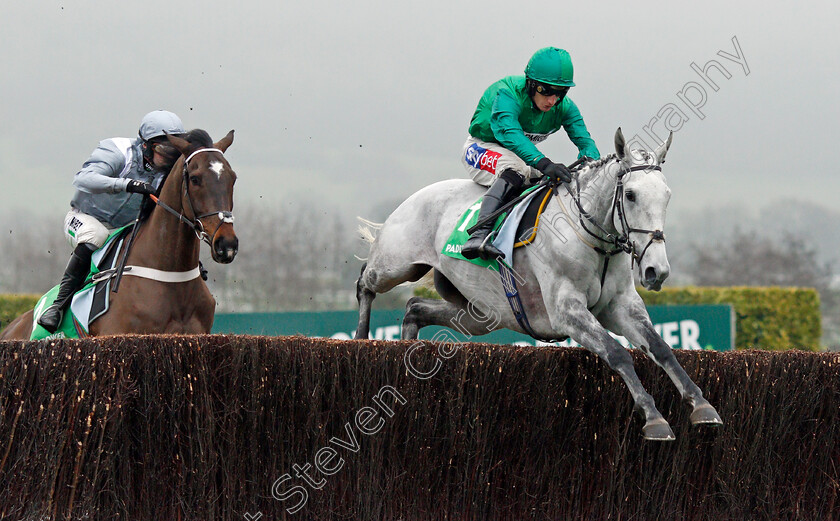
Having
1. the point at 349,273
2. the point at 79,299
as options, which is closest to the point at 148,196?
the point at 79,299

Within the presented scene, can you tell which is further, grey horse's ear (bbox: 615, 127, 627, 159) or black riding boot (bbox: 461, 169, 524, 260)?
black riding boot (bbox: 461, 169, 524, 260)

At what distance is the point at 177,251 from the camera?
5.62 m

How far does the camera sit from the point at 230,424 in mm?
4355

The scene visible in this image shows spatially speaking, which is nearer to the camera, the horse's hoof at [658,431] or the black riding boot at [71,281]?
the horse's hoof at [658,431]

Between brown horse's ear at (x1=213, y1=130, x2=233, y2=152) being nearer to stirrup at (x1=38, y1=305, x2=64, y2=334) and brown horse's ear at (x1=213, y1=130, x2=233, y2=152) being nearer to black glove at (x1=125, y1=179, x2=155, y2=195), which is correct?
black glove at (x1=125, y1=179, x2=155, y2=195)

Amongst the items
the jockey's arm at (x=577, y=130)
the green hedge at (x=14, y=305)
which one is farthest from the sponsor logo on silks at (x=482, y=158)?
the green hedge at (x=14, y=305)

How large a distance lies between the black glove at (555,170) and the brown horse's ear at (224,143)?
6.42 ft

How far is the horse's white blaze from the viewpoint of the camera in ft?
17.6

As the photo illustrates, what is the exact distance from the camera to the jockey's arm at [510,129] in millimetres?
5551

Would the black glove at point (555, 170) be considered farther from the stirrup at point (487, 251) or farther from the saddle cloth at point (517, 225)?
the stirrup at point (487, 251)

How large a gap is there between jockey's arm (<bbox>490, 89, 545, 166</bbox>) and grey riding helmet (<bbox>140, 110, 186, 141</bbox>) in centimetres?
198

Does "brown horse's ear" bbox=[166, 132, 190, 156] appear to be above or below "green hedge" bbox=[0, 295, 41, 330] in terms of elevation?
above

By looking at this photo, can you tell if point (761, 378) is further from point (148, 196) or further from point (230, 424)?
point (148, 196)

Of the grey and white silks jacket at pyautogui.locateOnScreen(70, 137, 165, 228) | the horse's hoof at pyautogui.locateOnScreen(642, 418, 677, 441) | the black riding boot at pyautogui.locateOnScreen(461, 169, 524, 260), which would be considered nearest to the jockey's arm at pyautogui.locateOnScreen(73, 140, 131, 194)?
the grey and white silks jacket at pyautogui.locateOnScreen(70, 137, 165, 228)
